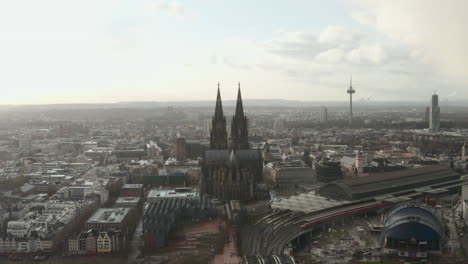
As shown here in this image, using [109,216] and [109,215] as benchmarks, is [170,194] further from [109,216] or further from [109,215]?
[109,216]

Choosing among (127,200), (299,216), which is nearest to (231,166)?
(299,216)

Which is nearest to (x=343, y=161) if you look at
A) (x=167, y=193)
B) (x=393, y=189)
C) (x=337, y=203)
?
(x=393, y=189)

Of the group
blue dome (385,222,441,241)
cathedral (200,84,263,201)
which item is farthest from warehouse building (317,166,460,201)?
blue dome (385,222,441,241)

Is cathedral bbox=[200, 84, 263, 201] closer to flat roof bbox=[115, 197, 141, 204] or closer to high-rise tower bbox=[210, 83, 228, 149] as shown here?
high-rise tower bbox=[210, 83, 228, 149]

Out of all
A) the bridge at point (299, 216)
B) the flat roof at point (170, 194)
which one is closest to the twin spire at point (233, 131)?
the flat roof at point (170, 194)

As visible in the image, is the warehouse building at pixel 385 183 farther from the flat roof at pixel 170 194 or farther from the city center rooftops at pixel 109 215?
the city center rooftops at pixel 109 215

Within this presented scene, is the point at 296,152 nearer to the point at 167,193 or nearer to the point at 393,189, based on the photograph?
the point at 393,189
